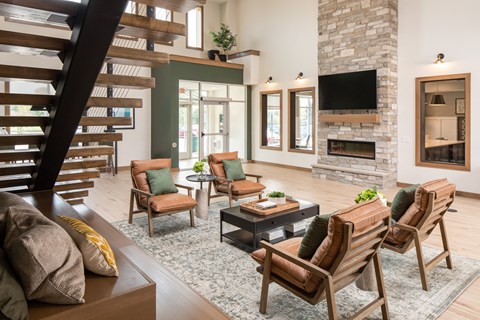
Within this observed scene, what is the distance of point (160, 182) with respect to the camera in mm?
4883

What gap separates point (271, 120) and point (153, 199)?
7026mm

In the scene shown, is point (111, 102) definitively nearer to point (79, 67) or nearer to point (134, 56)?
point (134, 56)

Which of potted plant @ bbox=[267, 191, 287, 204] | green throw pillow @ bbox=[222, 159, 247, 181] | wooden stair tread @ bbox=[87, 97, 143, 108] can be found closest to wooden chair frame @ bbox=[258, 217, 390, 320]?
potted plant @ bbox=[267, 191, 287, 204]

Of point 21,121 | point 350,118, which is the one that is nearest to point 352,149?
point 350,118

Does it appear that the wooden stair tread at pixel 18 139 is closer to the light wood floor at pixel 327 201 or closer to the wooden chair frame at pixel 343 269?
the light wood floor at pixel 327 201

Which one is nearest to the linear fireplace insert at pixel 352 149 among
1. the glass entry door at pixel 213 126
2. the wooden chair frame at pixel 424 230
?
the glass entry door at pixel 213 126

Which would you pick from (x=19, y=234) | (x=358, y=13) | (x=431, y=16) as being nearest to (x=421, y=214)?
(x=19, y=234)

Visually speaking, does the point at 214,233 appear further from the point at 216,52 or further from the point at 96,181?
the point at 216,52

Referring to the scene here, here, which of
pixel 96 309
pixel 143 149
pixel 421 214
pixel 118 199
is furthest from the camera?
pixel 143 149

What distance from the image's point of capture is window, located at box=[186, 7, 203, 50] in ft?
36.8

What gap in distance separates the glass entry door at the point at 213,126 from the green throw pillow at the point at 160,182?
5.88 metres

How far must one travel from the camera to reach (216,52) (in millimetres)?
11117

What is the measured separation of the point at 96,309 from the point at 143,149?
897 cm

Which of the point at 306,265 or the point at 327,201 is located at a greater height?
the point at 306,265
